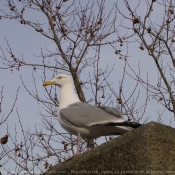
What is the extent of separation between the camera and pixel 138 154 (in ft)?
7.76

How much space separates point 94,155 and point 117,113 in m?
1.37

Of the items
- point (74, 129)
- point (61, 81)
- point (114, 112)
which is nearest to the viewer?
point (114, 112)

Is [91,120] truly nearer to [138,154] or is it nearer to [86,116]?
[86,116]

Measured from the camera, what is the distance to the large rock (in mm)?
2324

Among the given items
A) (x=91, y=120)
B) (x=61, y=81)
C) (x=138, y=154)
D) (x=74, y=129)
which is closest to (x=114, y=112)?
(x=91, y=120)

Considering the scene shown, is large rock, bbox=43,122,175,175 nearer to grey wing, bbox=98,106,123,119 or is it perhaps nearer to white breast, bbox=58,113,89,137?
grey wing, bbox=98,106,123,119

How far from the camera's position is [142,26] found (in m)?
6.11

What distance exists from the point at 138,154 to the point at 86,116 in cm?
192

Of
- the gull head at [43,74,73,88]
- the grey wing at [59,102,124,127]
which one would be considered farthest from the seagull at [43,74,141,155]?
the gull head at [43,74,73,88]

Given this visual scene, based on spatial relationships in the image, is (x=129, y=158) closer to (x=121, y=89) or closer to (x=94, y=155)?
(x=94, y=155)

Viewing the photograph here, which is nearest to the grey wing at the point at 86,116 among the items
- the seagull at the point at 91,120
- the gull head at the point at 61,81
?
the seagull at the point at 91,120

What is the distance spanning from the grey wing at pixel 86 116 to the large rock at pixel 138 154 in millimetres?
1382

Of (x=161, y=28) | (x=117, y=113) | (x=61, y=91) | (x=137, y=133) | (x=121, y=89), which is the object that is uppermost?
(x=161, y=28)

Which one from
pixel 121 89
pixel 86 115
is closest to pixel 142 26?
pixel 121 89
